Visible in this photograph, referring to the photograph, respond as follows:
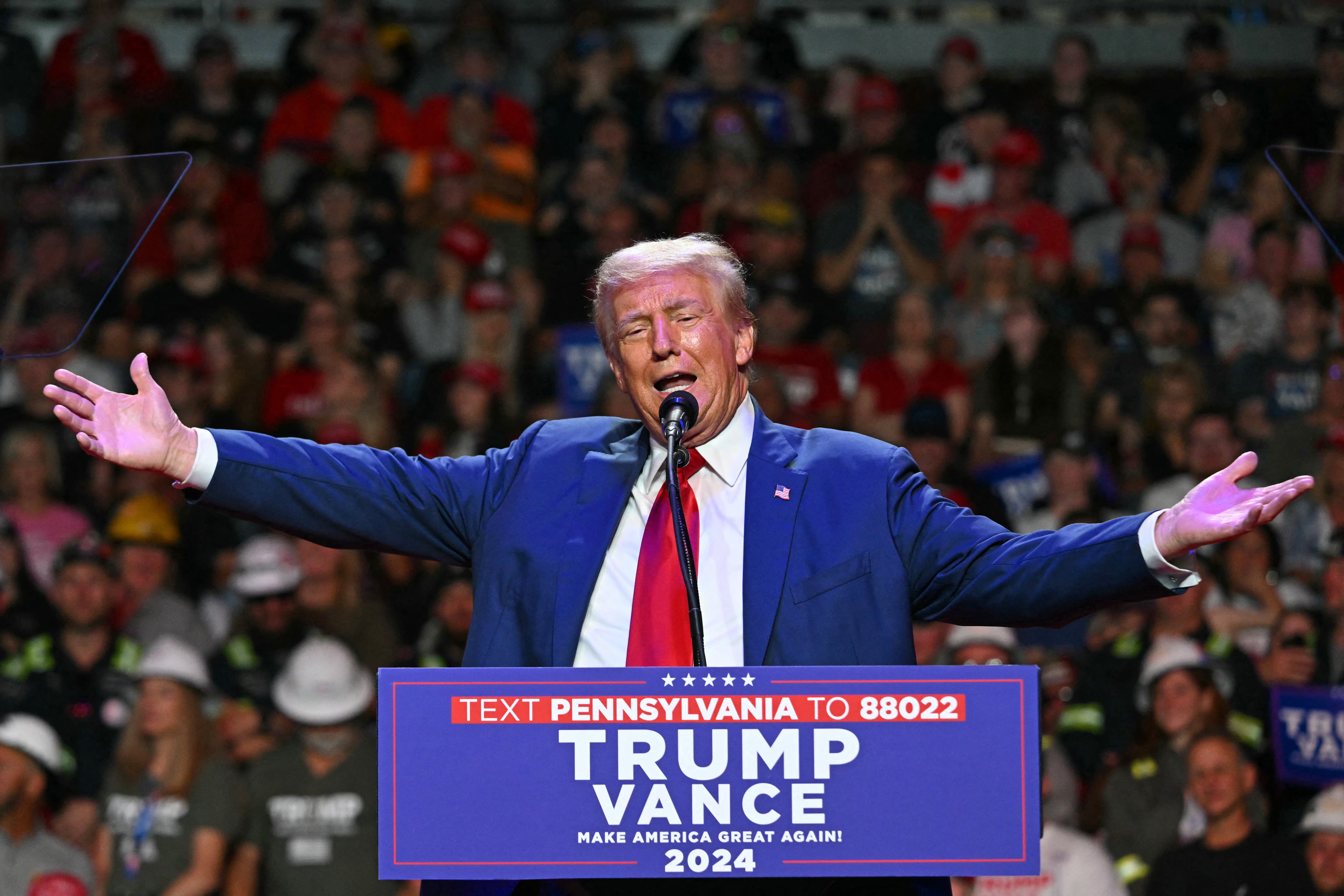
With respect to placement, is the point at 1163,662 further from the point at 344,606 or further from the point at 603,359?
the point at 344,606

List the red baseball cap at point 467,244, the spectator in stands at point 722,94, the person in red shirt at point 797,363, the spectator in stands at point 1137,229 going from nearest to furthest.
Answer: the person in red shirt at point 797,363
the red baseball cap at point 467,244
the spectator in stands at point 1137,229
the spectator in stands at point 722,94

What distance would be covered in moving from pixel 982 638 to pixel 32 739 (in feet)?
10.4

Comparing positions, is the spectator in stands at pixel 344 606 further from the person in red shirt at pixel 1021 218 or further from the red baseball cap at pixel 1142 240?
the red baseball cap at pixel 1142 240

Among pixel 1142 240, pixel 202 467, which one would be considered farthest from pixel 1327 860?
pixel 202 467

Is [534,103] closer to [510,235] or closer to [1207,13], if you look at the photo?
[510,235]

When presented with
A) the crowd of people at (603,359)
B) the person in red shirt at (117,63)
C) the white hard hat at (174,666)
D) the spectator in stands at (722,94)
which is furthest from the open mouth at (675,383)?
the person in red shirt at (117,63)

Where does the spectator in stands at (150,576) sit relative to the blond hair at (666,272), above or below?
above

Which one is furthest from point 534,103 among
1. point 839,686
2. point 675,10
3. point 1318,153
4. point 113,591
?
point 839,686

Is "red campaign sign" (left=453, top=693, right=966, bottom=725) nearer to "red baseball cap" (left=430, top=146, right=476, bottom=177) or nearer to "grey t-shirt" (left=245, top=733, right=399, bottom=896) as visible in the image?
"grey t-shirt" (left=245, top=733, right=399, bottom=896)

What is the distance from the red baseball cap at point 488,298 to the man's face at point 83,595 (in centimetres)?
202

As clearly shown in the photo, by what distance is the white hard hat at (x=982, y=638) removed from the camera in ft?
18.4

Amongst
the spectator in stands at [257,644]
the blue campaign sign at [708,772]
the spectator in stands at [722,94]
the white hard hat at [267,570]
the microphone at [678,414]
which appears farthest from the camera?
the spectator in stands at [722,94]

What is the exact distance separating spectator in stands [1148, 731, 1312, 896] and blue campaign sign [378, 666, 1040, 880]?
11.2ft

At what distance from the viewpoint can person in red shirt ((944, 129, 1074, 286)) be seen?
7672mm
